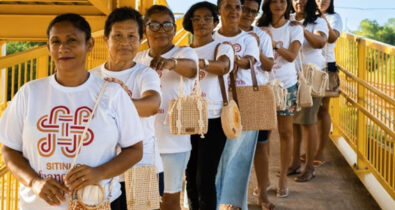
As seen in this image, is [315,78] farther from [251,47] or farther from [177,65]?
[177,65]

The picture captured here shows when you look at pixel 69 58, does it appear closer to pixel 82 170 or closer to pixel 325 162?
pixel 82 170

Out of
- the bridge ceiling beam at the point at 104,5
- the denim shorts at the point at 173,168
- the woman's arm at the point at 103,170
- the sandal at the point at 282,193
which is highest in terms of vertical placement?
the bridge ceiling beam at the point at 104,5

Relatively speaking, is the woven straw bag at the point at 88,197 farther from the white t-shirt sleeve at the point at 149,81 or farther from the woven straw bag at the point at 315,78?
the woven straw bag at the point at 315,78

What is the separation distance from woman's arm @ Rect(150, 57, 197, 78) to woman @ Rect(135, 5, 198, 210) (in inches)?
0.5

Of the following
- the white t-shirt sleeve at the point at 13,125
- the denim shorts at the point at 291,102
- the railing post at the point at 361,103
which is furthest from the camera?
the railing post at the point at 361,103

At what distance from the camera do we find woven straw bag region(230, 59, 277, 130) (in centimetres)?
421

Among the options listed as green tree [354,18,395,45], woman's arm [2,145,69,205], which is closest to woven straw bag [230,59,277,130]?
woman's arm [2,145,69,205]

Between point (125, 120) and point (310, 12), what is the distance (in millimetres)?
3715

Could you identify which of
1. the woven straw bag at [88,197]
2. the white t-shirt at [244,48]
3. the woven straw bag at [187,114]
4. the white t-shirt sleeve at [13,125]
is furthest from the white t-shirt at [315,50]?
the white t-shirt sleeve at [13,125]

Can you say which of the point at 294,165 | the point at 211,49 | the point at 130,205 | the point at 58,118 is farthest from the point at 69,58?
the point at 294,165

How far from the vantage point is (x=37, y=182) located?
2.12 meters

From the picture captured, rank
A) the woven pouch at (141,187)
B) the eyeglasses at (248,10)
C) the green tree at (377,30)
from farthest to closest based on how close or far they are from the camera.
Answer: the green tree at (377,30), the eyeglasses at (248,10), the woven pouch at (141,187)

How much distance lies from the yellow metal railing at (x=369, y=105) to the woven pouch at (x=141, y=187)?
8.63ft

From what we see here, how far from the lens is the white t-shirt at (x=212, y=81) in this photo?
383 cm
